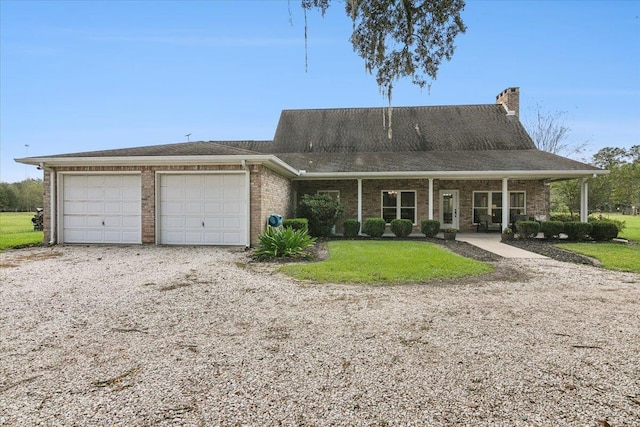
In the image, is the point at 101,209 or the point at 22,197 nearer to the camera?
the point at 101,209

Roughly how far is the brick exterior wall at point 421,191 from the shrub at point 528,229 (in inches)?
140

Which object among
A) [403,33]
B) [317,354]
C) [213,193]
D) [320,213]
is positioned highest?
[403,33]

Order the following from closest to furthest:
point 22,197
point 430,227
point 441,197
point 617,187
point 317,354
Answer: point 317,354 < point 430,227 < point 441,197 < point 617,187 < point 22,197

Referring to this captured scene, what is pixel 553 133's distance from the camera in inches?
1244

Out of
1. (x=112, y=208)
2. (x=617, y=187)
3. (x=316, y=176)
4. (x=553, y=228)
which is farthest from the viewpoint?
(x=617, y=187)

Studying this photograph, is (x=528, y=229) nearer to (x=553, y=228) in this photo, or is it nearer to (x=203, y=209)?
(x=553, y=228)

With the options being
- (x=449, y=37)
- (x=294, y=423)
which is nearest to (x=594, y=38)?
(x=449, y=37)

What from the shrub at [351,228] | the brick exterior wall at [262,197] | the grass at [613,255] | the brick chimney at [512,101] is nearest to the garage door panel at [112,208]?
the brick exterior wall at [262,197]

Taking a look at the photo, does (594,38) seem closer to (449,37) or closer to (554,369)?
(449,37)

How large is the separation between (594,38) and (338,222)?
12323mm

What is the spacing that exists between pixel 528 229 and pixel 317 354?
13.5 m

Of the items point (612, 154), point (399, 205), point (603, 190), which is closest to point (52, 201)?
point (399, 205)

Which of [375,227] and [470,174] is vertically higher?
[470,174]

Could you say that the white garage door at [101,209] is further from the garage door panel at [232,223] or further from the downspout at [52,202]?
the garage door panel at [232,223]
